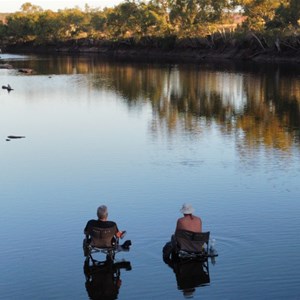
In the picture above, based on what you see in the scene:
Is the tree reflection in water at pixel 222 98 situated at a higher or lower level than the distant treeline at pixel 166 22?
lower

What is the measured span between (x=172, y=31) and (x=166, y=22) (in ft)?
14.2

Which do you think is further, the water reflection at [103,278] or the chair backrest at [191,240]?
the chair backrest at [191,240]

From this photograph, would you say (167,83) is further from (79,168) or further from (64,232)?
(64,232)

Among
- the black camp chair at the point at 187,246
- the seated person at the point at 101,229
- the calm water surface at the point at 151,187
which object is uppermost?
the seated person at the point at 101,229

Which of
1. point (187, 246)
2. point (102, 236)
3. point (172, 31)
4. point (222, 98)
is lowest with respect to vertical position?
point (222, 98)

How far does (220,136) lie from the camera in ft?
98.7

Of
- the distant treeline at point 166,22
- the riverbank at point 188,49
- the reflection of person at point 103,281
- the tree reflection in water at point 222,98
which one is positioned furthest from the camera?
the riverbank at point 188,49

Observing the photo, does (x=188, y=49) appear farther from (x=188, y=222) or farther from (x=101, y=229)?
(x=101, y=229)

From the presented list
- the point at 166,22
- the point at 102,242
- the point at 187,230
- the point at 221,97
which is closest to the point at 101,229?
the point at 102,242

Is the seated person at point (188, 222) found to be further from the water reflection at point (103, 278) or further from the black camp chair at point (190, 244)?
the water reflection at point (103, 278)

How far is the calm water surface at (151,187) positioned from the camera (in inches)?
530

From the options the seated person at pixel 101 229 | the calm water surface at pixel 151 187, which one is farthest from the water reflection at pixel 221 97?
the seated person at pixel 101 229

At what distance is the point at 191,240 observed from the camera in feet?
44.6

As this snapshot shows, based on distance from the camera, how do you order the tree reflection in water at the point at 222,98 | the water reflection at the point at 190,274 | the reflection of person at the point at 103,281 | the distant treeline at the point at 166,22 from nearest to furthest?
the reflection of person at the point at 103,281 < the water reflection at the point at 190,274 < the tree reflection in water at the point at 222,98 < the distant treeline at the point at 166,22
